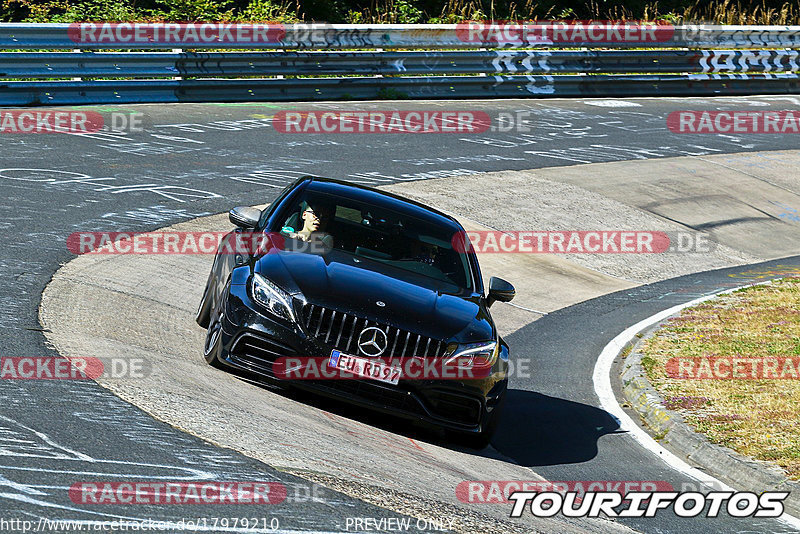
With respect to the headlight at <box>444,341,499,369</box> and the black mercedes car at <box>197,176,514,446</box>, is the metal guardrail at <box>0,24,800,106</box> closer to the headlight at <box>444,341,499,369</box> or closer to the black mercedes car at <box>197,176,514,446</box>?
the black mercedes car at <box>197,176,514,446</box>

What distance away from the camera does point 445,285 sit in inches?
322

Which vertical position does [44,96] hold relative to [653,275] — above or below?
above

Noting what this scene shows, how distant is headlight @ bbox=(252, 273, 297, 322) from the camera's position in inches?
283

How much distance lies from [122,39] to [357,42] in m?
4.89

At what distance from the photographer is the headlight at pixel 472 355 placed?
723cm

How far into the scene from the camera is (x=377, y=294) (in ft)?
24.2

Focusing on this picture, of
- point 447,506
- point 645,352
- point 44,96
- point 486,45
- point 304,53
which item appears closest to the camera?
point 447,506

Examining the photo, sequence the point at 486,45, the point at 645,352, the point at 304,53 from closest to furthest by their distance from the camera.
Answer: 1. the point at 645,352
2. the point at 304,53
3. the point at 486,45

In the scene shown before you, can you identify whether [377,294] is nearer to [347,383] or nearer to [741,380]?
[347,383]

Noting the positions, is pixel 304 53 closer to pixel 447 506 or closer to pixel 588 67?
pixel 588 67

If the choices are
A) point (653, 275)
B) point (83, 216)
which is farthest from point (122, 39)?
point (653, 275)

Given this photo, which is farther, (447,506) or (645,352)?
(645,352)

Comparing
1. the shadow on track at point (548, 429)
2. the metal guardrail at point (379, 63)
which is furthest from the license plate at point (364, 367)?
the metal guardrail at point (379, 63)

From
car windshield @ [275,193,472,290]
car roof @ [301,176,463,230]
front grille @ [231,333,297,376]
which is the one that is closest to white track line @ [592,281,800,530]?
car windshield @ [275,193,472,290]
